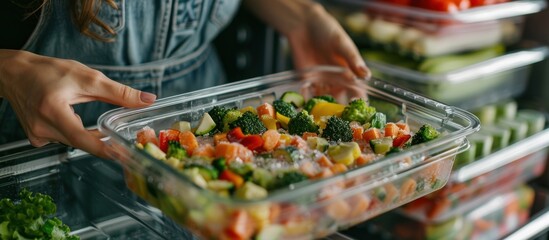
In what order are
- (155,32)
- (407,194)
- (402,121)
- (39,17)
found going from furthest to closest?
Answer: 1. (155,32)
2. (39,17)
3. (402,121)
4. (407,194)

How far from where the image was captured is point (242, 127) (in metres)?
1.25

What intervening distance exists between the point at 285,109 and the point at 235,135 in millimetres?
180

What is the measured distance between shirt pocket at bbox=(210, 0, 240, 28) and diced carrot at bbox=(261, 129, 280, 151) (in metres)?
0.67

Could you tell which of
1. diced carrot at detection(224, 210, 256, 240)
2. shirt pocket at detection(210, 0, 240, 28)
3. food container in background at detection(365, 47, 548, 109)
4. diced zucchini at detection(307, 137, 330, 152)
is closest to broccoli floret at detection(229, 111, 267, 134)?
diced zucchini at detection(307, 137, 330, 152)

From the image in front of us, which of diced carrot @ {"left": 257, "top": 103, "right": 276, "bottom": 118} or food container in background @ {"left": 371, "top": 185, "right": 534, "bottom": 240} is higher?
diced carrot @ {"left": 257, "top": 103, "right": 276, "bottom": 118}

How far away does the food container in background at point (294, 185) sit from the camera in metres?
0.95

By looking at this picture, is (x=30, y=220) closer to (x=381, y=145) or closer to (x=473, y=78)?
(x=381, y=145)

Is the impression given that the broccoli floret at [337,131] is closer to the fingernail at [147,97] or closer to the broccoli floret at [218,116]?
the broccoli floret at [218,116]

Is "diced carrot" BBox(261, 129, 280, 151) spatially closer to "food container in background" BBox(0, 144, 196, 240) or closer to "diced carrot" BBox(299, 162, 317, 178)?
"diced carrot" BBox(299, 162, 317, 178)

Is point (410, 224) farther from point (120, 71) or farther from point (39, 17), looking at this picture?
point (39, 17)

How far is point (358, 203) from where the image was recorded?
1.07 metres

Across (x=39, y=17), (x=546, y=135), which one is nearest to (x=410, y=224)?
(x=546, y=135)

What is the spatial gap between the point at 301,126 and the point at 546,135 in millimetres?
1387

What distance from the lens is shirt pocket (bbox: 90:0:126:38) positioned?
1557 mm
